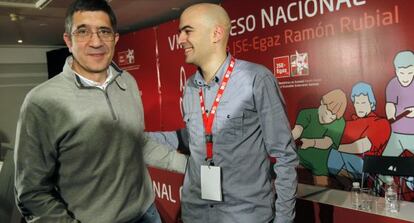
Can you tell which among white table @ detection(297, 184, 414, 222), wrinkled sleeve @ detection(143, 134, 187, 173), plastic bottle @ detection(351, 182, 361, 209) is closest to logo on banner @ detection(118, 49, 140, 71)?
white table @ detection(297, 184, 414, 222)

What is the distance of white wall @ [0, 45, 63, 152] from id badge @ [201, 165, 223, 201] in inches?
286

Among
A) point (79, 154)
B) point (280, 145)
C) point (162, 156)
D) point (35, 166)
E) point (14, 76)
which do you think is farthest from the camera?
point (14, 76)

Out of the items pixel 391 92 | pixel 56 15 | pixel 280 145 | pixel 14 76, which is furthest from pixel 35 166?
pixel 14 76

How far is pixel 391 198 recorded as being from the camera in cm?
246

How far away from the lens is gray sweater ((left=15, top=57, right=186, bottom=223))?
4.09ft

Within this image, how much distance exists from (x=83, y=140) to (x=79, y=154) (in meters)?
0.05

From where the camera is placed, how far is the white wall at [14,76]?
7859 mm

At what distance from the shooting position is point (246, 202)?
1.65 meters

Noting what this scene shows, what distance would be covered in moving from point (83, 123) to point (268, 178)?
83 centimetres

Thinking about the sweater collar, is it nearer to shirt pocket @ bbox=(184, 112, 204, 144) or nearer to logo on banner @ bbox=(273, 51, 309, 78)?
shirt pocket @ bbox=(184, 112, 204, 144)

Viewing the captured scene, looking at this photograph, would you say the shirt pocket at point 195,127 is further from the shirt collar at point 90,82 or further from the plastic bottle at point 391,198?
the plastic bottle at point 391,198

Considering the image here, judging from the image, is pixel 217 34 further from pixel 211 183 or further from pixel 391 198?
pixel 391 198

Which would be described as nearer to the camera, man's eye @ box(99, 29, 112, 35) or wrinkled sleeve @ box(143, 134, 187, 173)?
man's eye @ box(99, 29, 112, 35)

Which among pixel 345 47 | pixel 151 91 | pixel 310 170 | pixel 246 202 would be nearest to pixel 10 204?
pixel 246 202
